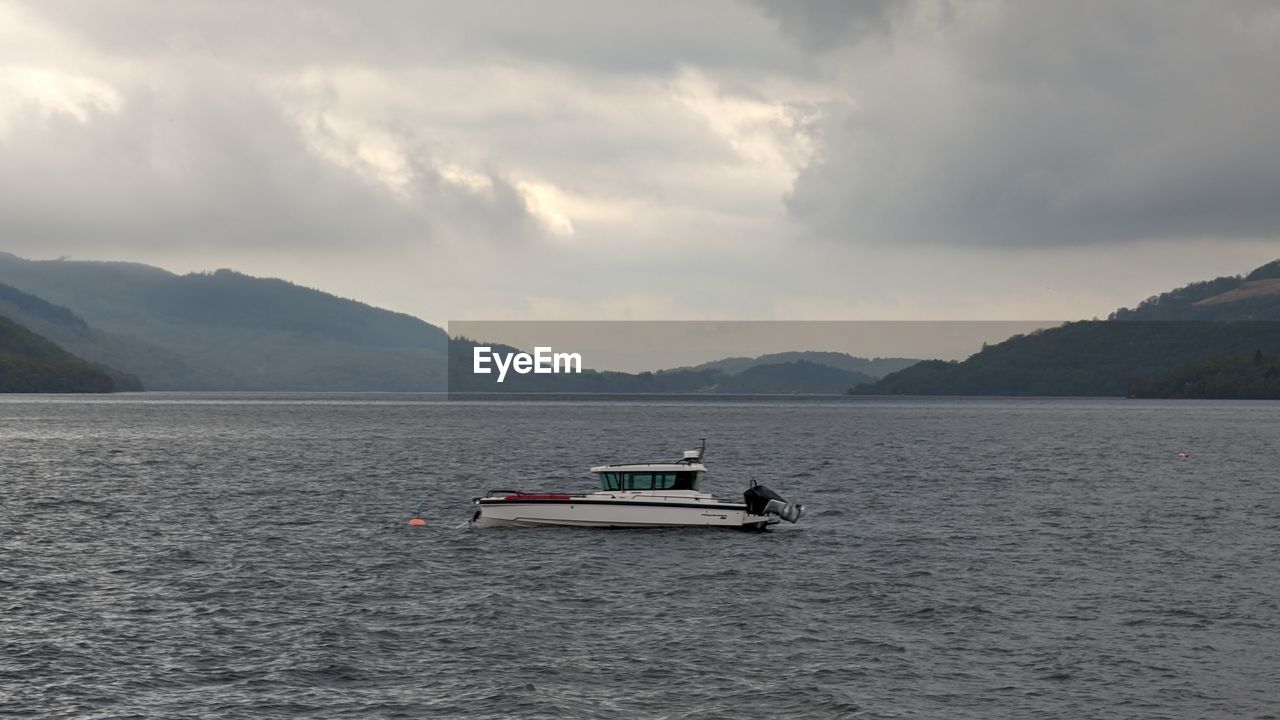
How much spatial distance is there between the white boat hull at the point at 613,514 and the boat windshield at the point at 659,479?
1.80 m

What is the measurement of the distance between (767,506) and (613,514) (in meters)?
9.96

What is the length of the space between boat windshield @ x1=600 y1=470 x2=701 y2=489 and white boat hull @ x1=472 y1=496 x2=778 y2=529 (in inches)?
70.8

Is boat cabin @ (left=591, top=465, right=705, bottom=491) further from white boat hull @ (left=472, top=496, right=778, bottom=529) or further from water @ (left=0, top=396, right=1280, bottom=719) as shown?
water @ (left=0, top=396, right=1280, bottom=719)

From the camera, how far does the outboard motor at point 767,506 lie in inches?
3189

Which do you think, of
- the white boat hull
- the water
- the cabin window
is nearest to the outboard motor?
the white boat hull

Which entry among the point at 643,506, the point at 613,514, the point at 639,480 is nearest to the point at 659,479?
the point at 639,480

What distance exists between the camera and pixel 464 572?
212 feet

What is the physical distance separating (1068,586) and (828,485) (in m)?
58.9

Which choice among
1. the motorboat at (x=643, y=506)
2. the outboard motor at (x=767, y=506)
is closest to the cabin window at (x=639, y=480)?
the motorboat at (x=643, y=506)

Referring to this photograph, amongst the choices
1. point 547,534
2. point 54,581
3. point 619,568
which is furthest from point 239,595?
point 547,534

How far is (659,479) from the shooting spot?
81.0 meters

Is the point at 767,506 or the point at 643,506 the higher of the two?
the point at 643,506

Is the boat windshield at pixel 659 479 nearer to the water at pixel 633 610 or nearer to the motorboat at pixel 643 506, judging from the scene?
the motorboat at pixel 643 506

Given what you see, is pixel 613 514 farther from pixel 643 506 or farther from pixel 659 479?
pixel 659 479
